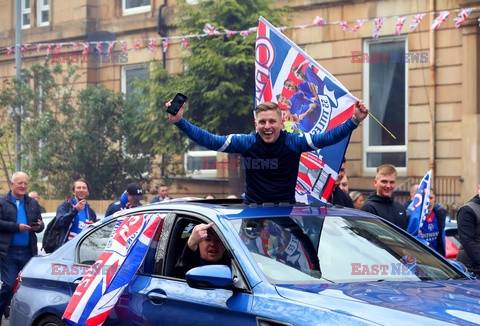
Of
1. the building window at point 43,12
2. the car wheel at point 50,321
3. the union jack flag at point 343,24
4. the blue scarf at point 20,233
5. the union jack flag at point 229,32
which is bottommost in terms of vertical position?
the car wheel at point 50,321

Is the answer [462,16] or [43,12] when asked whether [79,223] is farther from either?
[43,12]

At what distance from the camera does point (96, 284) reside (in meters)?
6.37

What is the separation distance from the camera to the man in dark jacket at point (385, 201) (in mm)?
8773

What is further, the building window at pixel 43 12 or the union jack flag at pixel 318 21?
the building window at pixel 43 12

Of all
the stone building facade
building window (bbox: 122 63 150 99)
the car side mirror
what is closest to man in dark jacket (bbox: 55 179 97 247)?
the car side mirror

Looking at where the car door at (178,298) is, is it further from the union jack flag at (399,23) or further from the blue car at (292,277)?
the union jack flag at (399,23)

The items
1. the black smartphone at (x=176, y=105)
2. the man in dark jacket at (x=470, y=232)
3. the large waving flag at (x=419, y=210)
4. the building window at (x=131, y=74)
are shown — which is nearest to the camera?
the black smartphone at (x=176, y=105)

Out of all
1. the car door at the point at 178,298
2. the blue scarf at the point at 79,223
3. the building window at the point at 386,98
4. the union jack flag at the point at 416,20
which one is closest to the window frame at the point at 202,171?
the building window at the point at 386,98

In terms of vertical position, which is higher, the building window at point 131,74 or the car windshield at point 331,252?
the building window at point 131,74

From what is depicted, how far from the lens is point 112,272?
6293 mm

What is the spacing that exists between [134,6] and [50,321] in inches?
929

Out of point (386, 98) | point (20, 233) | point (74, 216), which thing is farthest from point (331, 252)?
point (386, 98)

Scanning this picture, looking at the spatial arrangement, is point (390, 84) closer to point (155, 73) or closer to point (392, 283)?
point (155, 73)

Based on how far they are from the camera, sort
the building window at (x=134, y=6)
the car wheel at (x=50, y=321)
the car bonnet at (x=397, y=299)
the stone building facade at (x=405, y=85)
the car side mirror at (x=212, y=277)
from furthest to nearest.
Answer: the building window at (x=134, y=6), the stone building facade at (x=405, y=85), the car wheel at (x=50, y=321), the car side mirror at (x=212, y=277), the car bonnet at (x=397, y=299)
